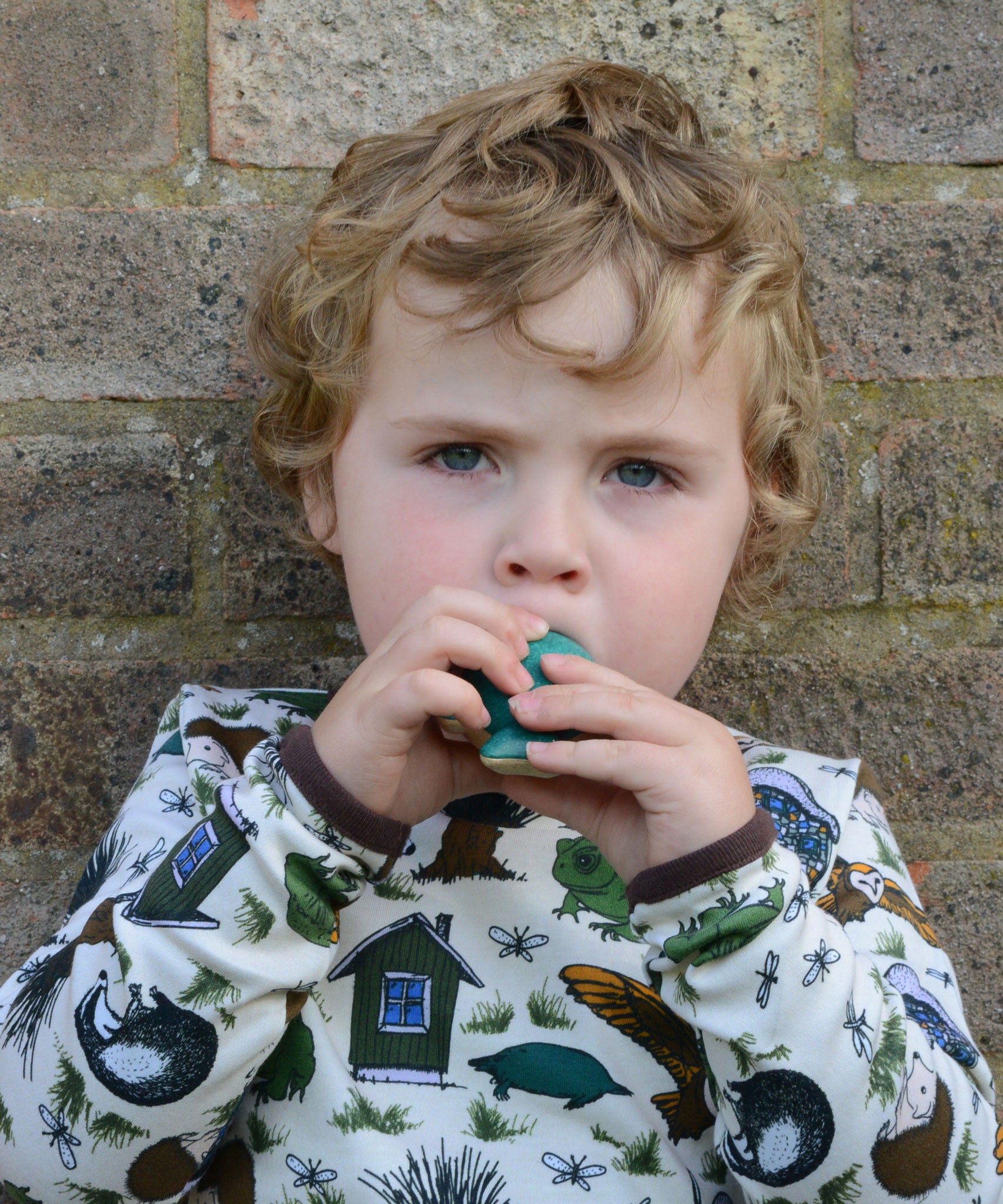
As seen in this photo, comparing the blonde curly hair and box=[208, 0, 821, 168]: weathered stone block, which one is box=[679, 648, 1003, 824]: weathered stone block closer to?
the blonde curly hair

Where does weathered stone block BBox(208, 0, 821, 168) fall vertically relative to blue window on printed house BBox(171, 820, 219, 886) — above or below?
above

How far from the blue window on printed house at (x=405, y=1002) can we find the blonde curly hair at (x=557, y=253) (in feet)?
1.44

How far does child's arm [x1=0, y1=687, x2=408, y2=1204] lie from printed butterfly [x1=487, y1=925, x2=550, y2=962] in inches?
6.9

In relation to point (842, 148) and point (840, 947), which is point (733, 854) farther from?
point (842, 148)

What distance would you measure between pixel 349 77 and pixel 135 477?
50cm

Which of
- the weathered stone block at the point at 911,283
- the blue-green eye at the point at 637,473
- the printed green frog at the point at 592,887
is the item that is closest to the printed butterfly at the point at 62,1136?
the printed green frog at the point at 592,887

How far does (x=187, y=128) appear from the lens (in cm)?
118

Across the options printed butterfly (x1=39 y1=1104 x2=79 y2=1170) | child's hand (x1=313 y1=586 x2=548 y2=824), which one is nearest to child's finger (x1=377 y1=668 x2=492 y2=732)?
child's hand (x1=313 y1=586 x2=548 y2=824)

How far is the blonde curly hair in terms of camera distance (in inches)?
33.9

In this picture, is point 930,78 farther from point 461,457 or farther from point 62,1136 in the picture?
point 62,1136

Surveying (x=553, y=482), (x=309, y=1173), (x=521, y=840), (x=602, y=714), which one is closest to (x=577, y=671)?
(x=602, y=714)

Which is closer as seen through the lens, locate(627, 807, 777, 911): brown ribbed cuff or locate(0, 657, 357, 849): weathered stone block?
locate(627, 807, 777, 911): brown ribbed cuff

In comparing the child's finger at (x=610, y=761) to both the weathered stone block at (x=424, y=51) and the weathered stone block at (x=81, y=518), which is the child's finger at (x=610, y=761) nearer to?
the weathered stone block at (x=81, y=518)

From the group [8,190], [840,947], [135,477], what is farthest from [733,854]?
[8,190]
